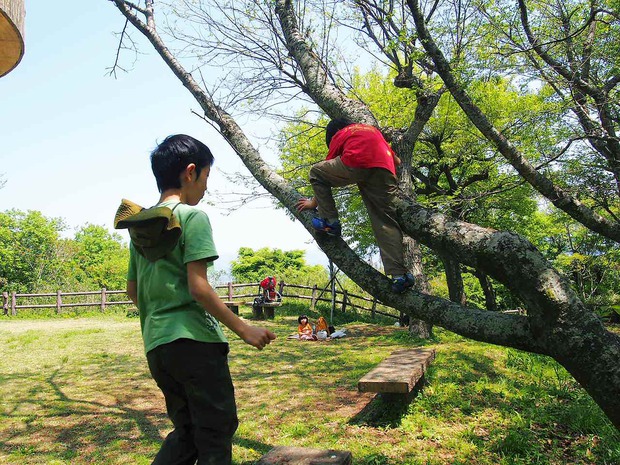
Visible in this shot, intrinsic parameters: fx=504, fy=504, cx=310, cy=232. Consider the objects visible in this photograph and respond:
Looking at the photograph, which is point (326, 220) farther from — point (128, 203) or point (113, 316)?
point (113, 316)

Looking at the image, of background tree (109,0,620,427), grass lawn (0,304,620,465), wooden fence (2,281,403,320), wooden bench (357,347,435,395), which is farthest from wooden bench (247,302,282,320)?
background tree (109,0,620,427)

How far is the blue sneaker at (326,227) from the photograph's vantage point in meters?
2.99

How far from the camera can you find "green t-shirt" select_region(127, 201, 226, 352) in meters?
2.09

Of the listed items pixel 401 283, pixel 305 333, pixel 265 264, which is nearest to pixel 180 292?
pixel 401 283

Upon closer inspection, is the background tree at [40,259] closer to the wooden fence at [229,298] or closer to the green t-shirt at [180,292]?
the wooden fence at [229,298]

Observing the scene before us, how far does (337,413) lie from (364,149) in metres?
3.44

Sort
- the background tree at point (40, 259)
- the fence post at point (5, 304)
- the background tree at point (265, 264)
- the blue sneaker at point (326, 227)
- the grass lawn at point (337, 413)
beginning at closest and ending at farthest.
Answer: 1. the blue sneaker at point (326, 227)
2. the grass lawn at point (337, 413)
3. the fence post at point (5, 304)
4. the background tree at point (40, 259)
5. the background tree at point (265, 264)

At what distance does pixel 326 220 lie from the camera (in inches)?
120

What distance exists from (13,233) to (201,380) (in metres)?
33.4

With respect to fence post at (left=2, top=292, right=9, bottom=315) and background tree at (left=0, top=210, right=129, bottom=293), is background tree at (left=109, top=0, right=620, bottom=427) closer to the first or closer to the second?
fence post at (left=2, top=292, right=9, bottom=315)

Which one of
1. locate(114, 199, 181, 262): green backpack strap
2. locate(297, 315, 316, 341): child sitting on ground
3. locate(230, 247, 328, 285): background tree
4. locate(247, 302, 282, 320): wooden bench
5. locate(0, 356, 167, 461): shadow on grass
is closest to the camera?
locate(114, 199, 181, 262): green backpack strap

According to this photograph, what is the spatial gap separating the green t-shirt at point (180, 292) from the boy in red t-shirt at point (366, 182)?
1.02 metres

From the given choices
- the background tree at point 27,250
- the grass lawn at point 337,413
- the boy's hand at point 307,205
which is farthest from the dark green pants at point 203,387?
the background tree at point 27,250

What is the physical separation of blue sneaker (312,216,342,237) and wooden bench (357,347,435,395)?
228 cm
